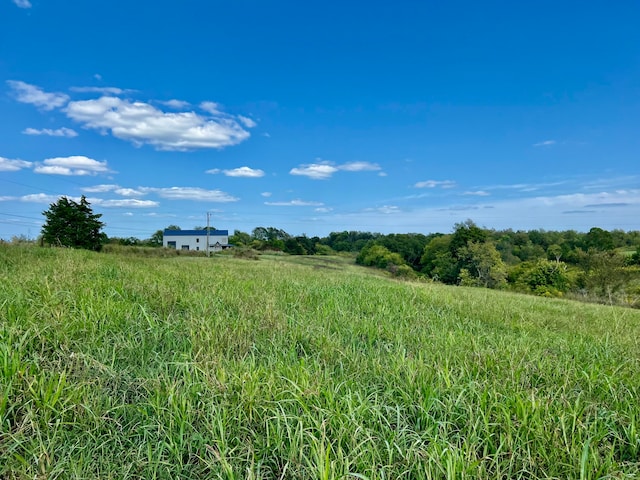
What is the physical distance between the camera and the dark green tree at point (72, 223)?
43.3m

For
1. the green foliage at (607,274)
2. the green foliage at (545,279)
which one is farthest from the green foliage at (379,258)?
the green foliage at (607,274)

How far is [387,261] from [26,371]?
7033 centimetres

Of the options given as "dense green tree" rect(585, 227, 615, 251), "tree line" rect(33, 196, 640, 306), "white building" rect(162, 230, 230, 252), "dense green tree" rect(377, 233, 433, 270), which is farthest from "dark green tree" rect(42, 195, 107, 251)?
"dense green tree" rect(585, 227, 615, 251)

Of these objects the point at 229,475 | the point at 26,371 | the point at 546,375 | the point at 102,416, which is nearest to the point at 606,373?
the point at 546,375

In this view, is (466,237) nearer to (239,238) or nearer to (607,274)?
(607,274)

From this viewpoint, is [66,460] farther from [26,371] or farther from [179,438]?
[26,371]

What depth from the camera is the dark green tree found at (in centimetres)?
4334

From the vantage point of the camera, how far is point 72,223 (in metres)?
44.3

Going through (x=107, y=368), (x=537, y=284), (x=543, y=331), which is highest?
(x=107, y=368)

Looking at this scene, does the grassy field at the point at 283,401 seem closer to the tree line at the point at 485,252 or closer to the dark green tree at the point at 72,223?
the tree line at the point at 485,252

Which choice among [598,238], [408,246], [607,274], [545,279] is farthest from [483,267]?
[598,238]

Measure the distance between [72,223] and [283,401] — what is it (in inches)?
2062

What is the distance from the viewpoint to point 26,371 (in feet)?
8.21

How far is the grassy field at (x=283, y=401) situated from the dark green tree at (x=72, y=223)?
4674 cm
